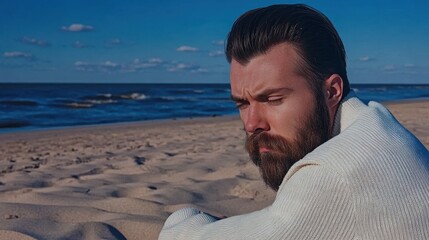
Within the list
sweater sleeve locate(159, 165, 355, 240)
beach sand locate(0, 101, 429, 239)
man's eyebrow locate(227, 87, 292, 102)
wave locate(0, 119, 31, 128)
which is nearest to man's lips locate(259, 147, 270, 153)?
man's eyebrow locate(227, 87, 292, 102)

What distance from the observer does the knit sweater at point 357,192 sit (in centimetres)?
127

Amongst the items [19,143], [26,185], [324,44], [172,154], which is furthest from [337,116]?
[19,143]

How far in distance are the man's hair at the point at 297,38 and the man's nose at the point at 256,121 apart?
0.52 feet

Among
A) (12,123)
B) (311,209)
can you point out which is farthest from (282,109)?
(12,123)

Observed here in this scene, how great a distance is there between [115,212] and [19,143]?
602cm

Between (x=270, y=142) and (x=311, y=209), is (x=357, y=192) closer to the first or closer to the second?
(x=311, y=209)

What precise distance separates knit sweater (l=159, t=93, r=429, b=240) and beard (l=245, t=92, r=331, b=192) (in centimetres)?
26

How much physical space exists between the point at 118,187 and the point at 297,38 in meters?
2.94

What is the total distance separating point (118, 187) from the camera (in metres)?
4.35

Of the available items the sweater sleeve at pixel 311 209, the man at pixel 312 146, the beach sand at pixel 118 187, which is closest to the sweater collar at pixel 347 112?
the man at pixel 312 146

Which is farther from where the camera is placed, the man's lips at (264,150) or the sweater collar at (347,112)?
the man's lips at (264,150)

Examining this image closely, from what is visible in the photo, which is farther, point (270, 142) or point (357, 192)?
point (270, 142)

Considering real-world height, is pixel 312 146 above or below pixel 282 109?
below

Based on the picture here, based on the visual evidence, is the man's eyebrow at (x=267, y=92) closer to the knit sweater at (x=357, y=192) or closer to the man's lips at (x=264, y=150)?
the man's lips at (x=264, y=150)
